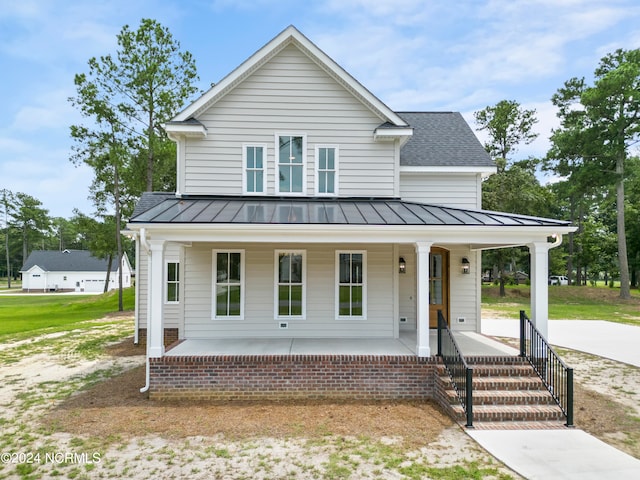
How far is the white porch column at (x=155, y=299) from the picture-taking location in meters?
7.09

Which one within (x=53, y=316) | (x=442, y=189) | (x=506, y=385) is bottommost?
(x=53, y=316)

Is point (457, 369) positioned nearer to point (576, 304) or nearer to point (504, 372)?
point (504, 372)

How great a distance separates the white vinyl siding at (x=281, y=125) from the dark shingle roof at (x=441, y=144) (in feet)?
6.04

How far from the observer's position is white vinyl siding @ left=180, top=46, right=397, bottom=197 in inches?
369

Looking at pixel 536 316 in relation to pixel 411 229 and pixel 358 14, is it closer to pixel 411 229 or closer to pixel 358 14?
pixel 411 229

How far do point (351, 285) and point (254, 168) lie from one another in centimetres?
391

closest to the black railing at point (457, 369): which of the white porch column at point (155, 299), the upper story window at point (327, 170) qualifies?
the upper story window at point (327, 170)

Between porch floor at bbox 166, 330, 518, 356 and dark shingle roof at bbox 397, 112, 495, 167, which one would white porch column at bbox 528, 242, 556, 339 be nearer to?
porch floor at bbox 166, 330, 518, 356

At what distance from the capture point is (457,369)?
258 inches

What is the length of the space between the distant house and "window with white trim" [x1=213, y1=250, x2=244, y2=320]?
50.7 m

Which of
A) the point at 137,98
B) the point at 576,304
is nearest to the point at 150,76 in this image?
the point at 137,98

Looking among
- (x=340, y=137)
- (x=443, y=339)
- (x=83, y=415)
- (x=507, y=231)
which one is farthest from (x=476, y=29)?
(x=83, y=415)

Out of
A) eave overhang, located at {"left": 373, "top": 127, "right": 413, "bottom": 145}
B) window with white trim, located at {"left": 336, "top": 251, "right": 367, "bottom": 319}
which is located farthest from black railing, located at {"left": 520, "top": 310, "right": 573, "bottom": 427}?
eave overhang, located at {"left": 373, "top": 127, "right": 413, "bottom": 145}

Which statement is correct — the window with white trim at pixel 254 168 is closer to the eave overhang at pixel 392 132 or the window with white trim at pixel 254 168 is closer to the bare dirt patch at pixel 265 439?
the eave overhang at pixel 392 132
